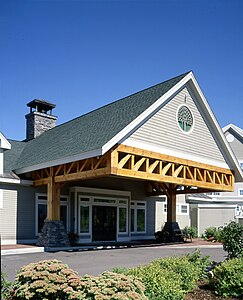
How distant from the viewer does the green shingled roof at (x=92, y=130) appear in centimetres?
1488

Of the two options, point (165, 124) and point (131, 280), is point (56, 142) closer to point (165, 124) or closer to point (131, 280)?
point (165, 124)

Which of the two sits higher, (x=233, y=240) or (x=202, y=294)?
(x=233, y=240)

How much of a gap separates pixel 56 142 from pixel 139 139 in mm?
5786

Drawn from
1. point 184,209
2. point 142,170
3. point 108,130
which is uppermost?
point 108,130

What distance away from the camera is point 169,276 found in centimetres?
682

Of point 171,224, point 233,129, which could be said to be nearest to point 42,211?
point 171,224

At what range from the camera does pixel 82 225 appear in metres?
19.4

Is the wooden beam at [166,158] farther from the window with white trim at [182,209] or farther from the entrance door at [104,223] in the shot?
the window with white trim at [182,209]

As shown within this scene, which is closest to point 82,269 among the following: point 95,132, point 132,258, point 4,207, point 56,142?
point 132,258

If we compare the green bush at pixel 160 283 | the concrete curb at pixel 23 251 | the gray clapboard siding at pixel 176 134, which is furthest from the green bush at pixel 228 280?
the concrete curb at pixel 23 251

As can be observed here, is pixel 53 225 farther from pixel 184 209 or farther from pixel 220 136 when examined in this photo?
pixel 184 209

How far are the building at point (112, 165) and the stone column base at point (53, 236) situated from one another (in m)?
0.04

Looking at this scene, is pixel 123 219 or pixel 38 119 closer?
pixel 123 219

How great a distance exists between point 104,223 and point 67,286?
15.7 m
